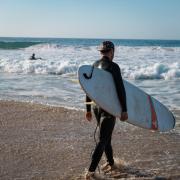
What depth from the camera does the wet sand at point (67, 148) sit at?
5.34m

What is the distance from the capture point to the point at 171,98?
36.3ft

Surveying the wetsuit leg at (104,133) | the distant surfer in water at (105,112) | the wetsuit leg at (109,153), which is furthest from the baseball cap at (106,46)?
the wetsuit leg at (109,153)

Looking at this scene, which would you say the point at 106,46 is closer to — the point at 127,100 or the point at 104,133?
the point at 127,100

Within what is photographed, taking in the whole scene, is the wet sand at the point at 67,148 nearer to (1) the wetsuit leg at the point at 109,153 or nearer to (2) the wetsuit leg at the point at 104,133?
(1) the wetsuit leg at the point at 109,153

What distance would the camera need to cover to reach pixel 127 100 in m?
5.22

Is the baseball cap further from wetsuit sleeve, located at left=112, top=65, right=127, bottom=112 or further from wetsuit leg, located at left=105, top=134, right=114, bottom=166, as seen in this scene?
wetsuit leg, located at left=105, top=134, right=114, bottom=166

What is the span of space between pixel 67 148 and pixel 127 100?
1.59 metres

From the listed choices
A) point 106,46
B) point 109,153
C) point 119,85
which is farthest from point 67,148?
point 106,46

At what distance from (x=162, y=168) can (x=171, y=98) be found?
18.9 feet

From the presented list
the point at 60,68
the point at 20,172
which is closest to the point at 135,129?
the point at 20,172

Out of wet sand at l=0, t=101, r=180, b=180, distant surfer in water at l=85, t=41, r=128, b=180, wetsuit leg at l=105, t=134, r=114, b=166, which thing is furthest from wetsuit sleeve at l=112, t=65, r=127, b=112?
wet sand at l=0, t=101, r=180, b=180

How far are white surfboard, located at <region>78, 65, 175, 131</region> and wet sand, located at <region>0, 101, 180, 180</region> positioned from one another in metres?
0.58

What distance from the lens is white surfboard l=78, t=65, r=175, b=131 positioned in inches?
187

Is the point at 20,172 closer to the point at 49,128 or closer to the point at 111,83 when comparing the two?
the point at 111,83
